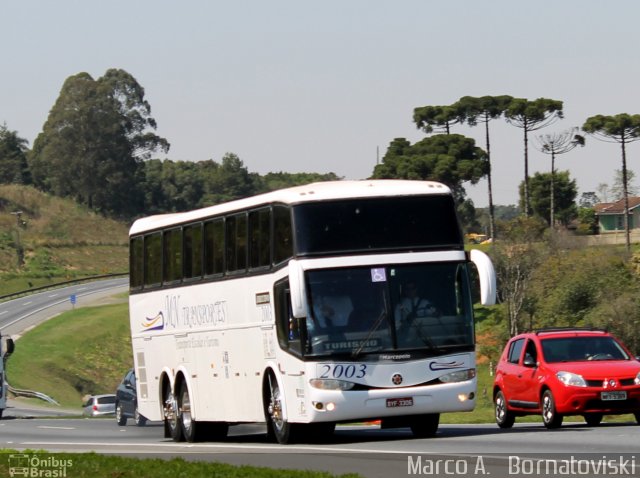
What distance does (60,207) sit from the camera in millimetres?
157000

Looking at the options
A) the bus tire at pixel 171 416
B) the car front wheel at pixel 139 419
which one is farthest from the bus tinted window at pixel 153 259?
the car front wheel at pixel 139 419

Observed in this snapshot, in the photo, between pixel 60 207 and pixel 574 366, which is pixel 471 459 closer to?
pixel 574 366

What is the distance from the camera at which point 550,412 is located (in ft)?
78.5

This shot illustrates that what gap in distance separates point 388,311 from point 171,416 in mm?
7133

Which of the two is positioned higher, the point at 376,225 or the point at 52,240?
the point at 52,240

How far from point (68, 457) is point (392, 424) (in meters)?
5.56

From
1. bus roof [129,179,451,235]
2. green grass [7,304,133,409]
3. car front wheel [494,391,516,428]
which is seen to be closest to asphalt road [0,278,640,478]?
car front wheel [494,391,516,428]

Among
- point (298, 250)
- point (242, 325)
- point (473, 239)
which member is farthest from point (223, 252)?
point (473, 239)

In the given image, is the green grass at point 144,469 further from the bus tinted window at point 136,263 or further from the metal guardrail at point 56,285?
the metal guardrail at point 56,285

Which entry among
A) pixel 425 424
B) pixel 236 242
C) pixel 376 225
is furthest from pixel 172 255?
pixel 425 424

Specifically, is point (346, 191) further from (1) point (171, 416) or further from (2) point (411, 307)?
(1) point (171, 416)

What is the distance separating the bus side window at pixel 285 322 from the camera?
20.3m

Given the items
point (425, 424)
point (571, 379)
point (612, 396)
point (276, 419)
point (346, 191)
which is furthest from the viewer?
point (571, 379)

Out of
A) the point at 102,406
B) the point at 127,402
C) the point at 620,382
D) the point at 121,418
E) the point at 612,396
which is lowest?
the point at 102,406
